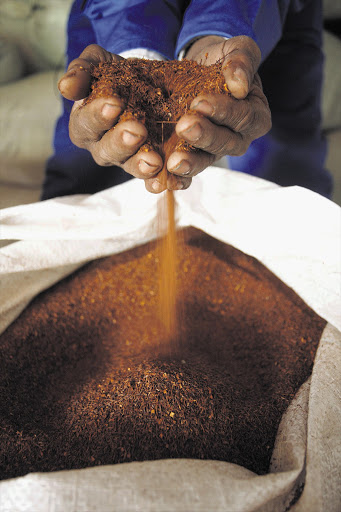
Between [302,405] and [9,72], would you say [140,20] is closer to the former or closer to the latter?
[302,405]

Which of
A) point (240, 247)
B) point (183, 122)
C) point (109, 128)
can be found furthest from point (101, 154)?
point (240, 247)

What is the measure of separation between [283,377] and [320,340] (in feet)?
0.28

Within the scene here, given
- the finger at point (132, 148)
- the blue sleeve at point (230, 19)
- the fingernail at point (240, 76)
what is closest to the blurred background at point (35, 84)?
the blue sleeve at point (230, 19)

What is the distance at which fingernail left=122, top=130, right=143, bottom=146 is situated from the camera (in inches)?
18.9

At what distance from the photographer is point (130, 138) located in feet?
1.58

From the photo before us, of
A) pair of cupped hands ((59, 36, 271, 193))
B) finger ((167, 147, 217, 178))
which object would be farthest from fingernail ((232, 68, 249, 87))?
finger ((167, 147, 217, 178))

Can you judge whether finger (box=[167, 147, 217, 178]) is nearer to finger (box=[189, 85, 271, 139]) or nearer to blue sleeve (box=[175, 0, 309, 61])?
finger (box=[189, 85, 271, 139])

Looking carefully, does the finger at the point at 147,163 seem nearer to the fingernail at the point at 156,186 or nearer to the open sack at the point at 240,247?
the fingernail at the point at 156,186

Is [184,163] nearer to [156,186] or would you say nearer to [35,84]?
[156,186]

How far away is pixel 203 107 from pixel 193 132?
4 centimetres

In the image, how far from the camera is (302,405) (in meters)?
0.52

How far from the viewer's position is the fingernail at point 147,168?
494 millimetres

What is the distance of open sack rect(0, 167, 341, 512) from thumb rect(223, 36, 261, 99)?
0.75 feet

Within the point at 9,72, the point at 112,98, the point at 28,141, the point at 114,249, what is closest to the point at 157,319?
the point at 114,249
